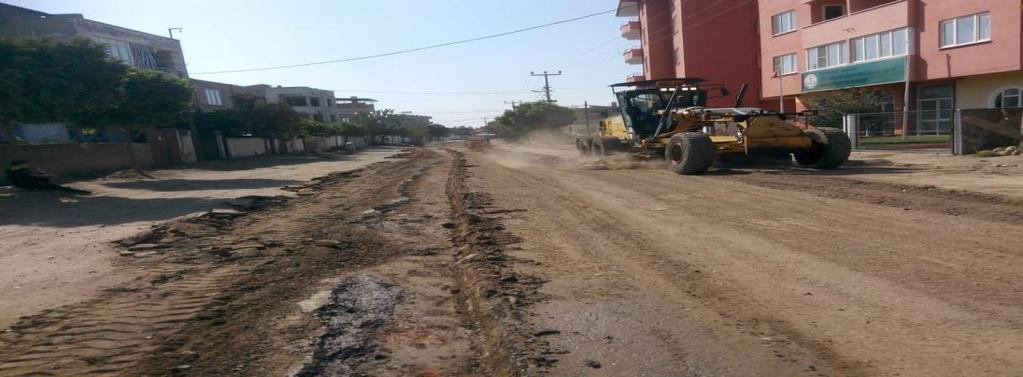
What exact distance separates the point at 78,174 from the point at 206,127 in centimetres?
1476

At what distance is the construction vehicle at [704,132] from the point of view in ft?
41.4

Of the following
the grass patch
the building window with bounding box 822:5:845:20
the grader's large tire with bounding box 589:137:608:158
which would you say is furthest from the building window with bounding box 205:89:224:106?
the grass patch

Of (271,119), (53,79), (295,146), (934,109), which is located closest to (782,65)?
(934,109)

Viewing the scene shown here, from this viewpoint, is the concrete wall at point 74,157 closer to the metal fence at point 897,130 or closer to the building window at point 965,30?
the metal fence at point 897,130

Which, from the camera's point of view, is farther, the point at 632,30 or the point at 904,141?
the point at 632,30

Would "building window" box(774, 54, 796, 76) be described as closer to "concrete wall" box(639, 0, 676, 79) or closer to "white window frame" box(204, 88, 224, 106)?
"concrete wall" box(639, 0, 676, 79)

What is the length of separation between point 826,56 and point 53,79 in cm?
3236

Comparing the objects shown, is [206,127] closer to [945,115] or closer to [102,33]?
[102,33]

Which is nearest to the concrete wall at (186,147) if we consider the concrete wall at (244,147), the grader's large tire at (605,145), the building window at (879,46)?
the concrete wall at (244,147)

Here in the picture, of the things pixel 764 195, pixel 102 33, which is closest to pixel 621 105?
pixel 764 195

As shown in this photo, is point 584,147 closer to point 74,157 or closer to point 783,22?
point 74,157

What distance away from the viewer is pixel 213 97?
4834 centimetres

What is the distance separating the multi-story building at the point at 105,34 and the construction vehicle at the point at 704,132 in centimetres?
2681

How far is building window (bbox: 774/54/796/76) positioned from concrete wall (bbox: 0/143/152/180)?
34.2m
